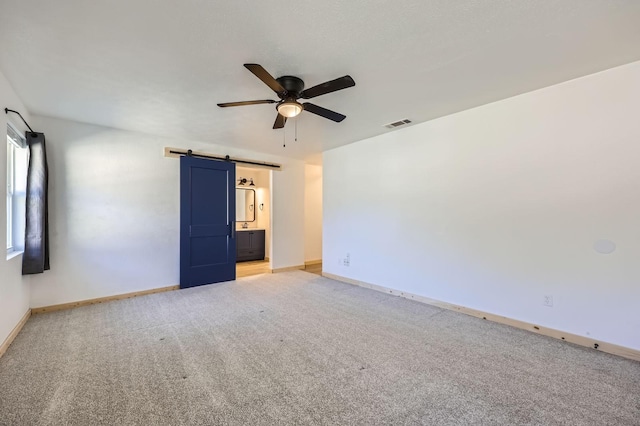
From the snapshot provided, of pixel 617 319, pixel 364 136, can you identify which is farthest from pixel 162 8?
pixel 617 319

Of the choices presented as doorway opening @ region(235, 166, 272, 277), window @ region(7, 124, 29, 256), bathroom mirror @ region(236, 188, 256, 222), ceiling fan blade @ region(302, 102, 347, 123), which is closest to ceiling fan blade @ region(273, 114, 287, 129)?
ceiling fan blade @ region(302, 102, 347, 123)

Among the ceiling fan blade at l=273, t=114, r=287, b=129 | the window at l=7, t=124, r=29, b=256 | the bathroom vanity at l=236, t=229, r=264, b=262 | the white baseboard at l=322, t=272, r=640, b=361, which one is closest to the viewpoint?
the white baseboard at l=322, t=272, r=640, b=361

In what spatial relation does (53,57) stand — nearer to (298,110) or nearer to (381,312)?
(298,110)

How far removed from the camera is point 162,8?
1.77 m

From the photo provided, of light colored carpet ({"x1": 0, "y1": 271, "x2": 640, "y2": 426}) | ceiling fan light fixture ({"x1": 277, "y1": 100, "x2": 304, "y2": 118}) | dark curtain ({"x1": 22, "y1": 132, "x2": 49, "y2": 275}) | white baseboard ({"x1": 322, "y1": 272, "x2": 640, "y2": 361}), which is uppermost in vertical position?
ceiling fan light fixture ({"x1": 277, "y1": 100, "x2": 304, "y2": 118})

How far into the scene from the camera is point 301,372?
7.23 ft

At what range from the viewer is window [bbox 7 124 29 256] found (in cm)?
318

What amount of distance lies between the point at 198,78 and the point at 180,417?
107 inches

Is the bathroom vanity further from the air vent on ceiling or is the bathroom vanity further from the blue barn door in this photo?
the air vent on ceiling

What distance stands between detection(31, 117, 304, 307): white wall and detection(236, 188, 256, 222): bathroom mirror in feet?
9.70

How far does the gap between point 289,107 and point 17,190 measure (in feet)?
11.1

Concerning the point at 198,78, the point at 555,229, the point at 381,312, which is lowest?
the point at 381,312

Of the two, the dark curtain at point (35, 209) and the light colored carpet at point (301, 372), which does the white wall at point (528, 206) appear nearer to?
the light colored carpet at point (301, 372)

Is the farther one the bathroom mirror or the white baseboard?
the bathroom mirror
